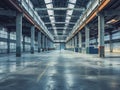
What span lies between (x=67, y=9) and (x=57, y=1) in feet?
16.3

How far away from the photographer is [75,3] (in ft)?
148

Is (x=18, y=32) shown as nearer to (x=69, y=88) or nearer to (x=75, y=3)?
(x=75, y=3)

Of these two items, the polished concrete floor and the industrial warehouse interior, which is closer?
the polished concrete floor

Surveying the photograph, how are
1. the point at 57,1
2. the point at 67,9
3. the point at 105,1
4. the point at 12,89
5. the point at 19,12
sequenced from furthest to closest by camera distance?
the point at 67,9 → the point at 57,1 → the point at 19,12 → the point at 105,1 → the point at 12,89

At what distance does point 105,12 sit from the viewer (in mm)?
32500

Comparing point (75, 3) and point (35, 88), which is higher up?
point (75, 3)

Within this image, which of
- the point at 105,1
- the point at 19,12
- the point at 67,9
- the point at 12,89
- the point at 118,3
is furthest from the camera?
the point at 67,9

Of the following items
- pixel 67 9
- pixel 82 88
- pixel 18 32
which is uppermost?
pixel 67 9

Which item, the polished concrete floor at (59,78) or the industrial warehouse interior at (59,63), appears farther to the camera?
the industrial warehouse interior at (59,63)

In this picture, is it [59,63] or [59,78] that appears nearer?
[59,78]

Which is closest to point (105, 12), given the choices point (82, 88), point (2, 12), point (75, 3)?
point (75, 3)

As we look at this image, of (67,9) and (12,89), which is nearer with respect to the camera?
(12,89)

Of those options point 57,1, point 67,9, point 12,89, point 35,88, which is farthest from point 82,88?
point 67,9

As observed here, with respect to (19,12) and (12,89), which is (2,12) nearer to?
(19,12)
